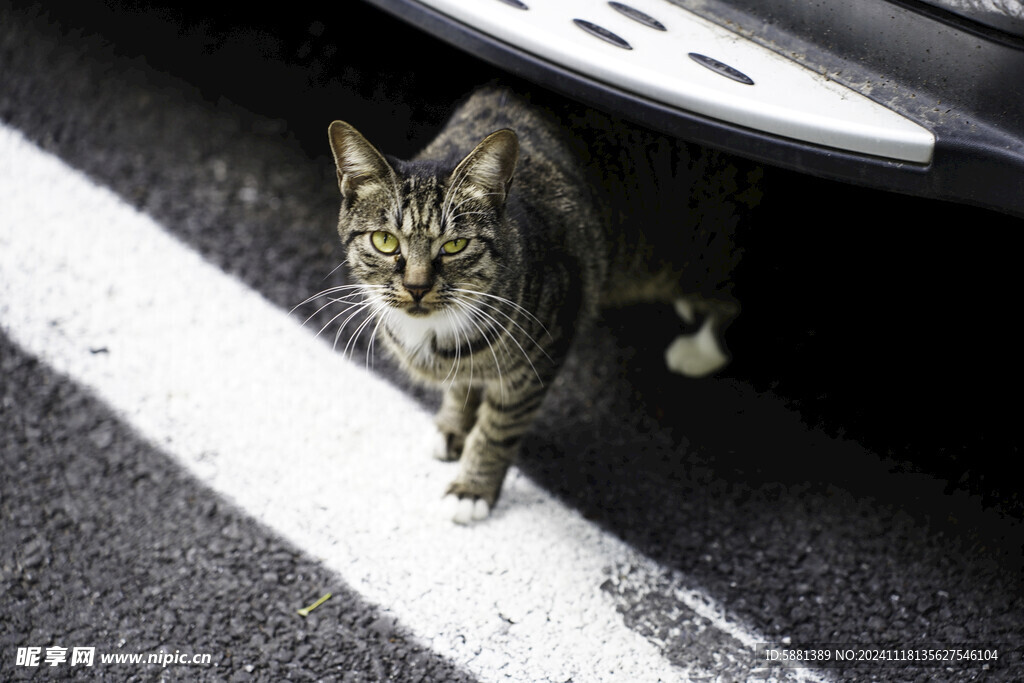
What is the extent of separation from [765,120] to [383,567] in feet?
4.23

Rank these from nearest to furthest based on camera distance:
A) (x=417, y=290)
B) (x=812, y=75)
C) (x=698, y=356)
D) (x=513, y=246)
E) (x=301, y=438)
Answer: (x=812, y=75), (x=417, y=290), (x=513, y=246), (x=301, y=438), (x=698, y=356)

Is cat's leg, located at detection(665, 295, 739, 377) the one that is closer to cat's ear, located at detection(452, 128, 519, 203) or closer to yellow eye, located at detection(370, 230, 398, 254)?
cat's ear, located at detection(452, 128, 519, 203)

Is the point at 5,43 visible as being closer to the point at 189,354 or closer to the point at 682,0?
the point at 189,354

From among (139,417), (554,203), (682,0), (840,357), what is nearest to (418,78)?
(554,203)

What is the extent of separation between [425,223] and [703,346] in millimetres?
1158

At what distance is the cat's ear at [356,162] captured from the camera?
5.74 feet

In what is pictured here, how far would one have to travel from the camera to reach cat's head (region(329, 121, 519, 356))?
1.78 meters

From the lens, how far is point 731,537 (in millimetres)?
2096

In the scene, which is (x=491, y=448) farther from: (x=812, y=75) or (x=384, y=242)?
(x=812, y=75)

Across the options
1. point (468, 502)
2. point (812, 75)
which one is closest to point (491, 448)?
point (468, 502)

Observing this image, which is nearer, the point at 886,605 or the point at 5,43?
the point at 886,605

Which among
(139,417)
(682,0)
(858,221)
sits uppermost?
(682,0)

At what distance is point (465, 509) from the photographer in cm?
209

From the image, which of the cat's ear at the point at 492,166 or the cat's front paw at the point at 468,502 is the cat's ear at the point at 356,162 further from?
the cat's front paw at the point at 468,502
